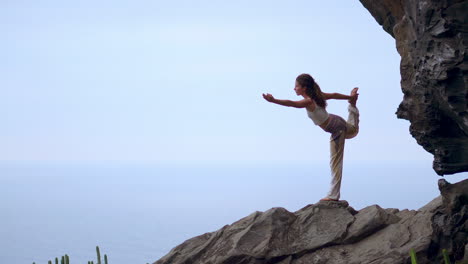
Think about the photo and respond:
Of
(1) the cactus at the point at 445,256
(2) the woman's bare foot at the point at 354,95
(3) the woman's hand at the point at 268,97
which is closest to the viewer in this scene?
(1) the cactus at the point at 445,256

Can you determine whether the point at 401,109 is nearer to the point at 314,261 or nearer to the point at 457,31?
the point at 457,31

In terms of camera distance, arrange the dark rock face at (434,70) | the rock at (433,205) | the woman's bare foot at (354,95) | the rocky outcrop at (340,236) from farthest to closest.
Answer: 1. the woman's bare foot at (354,95)
2. the rock at (433,205)
3. the rocky outcrop at (340,236)
4. the dark rock face at (434,70)

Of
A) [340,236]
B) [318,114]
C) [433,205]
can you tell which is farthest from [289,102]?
[433,205]

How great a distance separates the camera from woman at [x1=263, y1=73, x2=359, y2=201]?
42.2 feet

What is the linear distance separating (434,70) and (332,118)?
2.68 metres

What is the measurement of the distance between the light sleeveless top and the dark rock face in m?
1.43

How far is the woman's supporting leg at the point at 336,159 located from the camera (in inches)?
525

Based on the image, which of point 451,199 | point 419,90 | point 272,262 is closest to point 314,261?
point 272,262

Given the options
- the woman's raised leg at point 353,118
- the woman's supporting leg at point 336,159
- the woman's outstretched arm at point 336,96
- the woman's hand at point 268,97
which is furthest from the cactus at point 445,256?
the woman's hand at point 268,97

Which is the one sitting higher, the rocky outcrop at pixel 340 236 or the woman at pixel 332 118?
the woman at pixel 332 118

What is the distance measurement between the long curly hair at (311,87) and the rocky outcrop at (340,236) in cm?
214

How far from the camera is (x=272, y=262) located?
41.8 ft

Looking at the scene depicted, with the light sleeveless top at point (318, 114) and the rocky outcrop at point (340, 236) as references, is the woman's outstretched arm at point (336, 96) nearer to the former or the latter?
the light sleeveless top at point (318, 114)

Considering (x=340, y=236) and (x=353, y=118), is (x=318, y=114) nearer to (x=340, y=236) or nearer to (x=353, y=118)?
(x=353, y=118)
